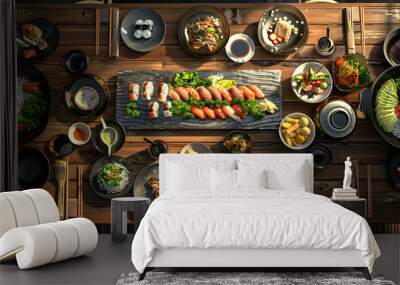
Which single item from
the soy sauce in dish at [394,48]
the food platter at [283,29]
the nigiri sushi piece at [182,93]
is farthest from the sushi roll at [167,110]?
the soy sauce in dish at [394,48]

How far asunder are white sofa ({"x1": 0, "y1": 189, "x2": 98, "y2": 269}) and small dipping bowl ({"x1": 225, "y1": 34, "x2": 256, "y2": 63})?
2762 millimetres

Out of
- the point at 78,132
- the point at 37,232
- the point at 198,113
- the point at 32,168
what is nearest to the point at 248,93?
the point at 198,113

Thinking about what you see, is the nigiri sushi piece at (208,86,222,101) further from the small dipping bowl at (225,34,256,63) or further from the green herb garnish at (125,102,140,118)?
the green herb garnish at (125,102,140,118)

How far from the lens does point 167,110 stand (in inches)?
281

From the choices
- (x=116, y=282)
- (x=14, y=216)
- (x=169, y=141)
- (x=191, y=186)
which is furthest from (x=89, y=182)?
(x=116, y=282)

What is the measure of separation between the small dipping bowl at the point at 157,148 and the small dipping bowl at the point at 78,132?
29.6 inches

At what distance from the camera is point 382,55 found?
720 cm

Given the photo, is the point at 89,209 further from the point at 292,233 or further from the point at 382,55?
the point at 382,55

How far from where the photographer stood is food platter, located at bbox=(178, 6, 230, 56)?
7105mm

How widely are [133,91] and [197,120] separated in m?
0.79

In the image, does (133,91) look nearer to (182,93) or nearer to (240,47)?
(182,93)

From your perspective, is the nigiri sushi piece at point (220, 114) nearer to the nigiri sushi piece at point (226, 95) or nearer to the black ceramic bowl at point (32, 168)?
the nigiri sushi piece at point (226, 95)

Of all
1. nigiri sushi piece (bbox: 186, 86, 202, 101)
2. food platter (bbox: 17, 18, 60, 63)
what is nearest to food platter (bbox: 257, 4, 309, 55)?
nigiri sushi piece (bbox: 186, 86, 202, 101)

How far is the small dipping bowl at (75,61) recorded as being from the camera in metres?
7.19
